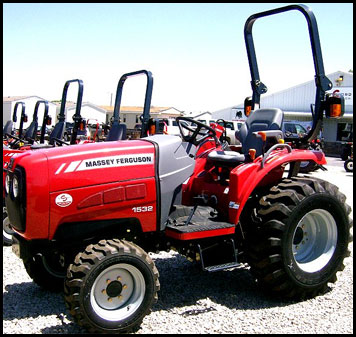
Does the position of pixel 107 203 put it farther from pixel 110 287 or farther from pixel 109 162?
pixel 110 287

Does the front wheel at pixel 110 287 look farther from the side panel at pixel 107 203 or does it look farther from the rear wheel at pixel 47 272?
the rear wheel at pixel 47 272

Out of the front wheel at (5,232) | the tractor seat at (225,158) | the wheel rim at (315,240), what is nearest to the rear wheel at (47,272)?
the tractor seat at (225,158)

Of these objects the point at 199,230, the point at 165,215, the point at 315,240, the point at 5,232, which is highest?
the point at 165,215

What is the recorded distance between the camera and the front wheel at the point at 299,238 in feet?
13.9

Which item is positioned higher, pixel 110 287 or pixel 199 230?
pixel 199 230

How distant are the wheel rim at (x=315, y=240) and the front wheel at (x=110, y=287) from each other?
1632 millimetres

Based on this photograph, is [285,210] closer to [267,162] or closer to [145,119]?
[267,162]

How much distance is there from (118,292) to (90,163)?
1.01m

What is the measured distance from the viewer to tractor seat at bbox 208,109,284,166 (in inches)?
184

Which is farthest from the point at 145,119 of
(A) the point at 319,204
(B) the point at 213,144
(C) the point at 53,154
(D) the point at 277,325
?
(D) the point at 277,325

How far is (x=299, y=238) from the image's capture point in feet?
15.1

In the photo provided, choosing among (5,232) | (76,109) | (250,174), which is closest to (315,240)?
(250,174)

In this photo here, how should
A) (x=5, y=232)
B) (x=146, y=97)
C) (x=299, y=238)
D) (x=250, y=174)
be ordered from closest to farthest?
(x=250, y=174)
(x=299, y=238)
(x=146, y=97)
(x=5, y=232)

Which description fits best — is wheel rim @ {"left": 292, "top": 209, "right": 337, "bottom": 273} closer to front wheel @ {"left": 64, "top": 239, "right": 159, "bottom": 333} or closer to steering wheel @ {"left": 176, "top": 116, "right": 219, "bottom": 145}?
steering wheel @ {"left": 176, "top": 116, "right": 219, "bottom": 145}
